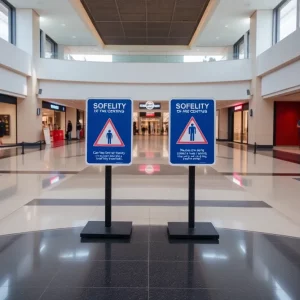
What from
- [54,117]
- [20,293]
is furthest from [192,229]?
[54,117]

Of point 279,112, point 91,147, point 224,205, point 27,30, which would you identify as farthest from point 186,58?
point 91,147

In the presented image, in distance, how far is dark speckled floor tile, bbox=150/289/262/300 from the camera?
106 inches

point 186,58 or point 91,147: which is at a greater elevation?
point 186,58

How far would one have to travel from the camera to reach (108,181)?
4.38 meters

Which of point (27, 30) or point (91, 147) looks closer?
point (91, 147)

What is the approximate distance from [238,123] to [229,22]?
8860 mm

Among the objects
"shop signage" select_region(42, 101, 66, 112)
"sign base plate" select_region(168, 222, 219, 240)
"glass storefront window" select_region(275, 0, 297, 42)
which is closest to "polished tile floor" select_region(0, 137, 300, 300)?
"sign base plate" select_region(168, 222, 219, 240)

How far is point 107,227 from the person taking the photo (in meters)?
4.39

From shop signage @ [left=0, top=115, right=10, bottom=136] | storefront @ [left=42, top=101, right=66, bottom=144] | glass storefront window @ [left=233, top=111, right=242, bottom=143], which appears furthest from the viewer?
glass storefront window @ [left=233, top=111, right=242, bottom=143]

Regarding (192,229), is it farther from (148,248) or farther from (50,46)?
(50,46)

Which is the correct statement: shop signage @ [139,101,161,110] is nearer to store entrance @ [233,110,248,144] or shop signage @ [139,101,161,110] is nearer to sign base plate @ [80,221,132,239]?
store entrance @ [233,110,248,144]

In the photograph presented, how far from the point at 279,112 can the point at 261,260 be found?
2216 cm

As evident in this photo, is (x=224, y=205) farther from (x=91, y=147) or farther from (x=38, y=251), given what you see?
(x=38, y=251)

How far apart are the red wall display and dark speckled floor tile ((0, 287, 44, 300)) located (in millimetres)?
23322
